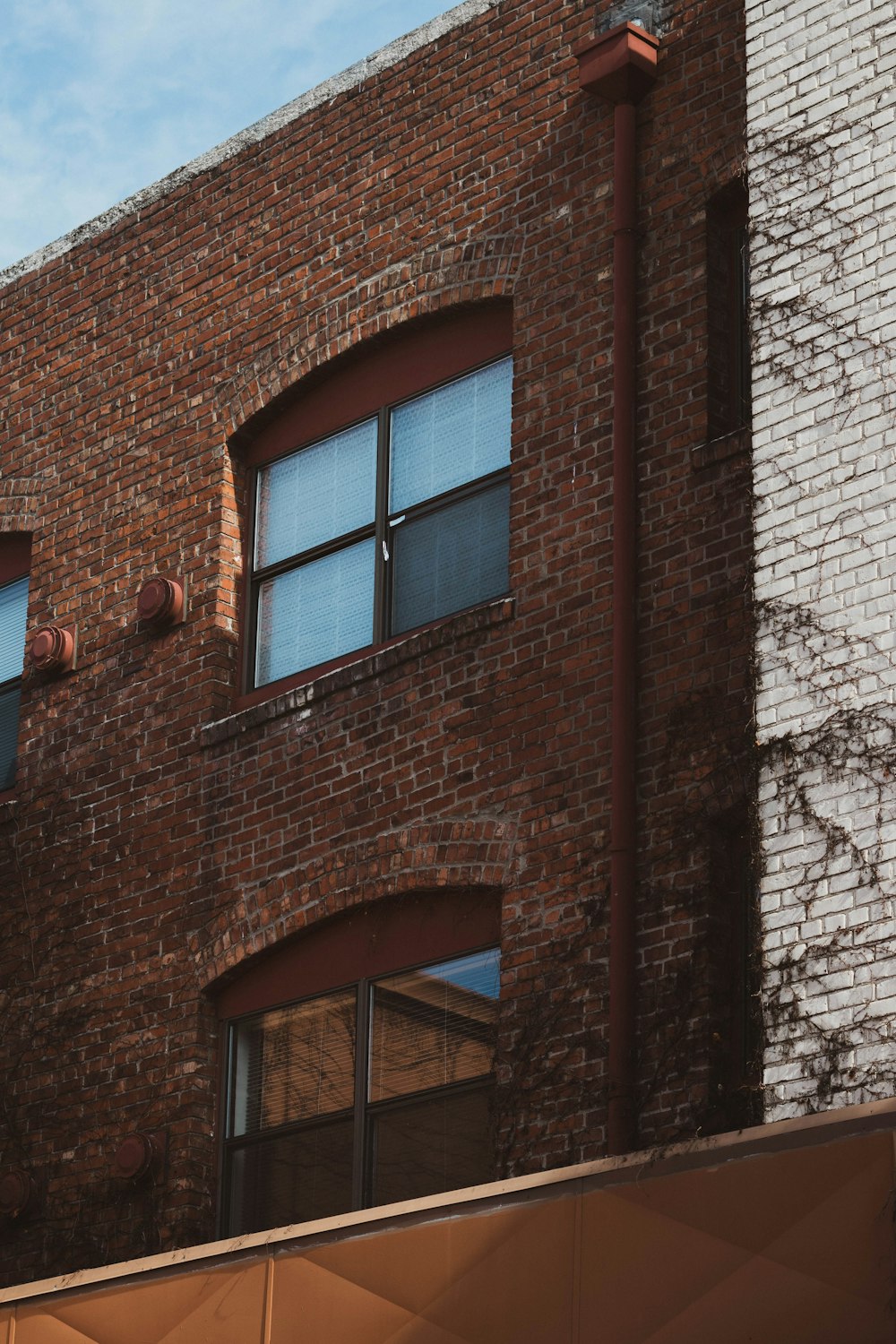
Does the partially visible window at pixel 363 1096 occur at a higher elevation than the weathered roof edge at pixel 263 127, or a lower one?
lower

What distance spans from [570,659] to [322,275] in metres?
3.48

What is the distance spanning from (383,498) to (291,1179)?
12.7 feet

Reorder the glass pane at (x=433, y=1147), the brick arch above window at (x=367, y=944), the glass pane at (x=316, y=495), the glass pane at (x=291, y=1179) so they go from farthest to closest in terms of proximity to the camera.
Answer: the glass pane at (x=316, y=495), the glass pane at (x=291, y=1179), the brick arch above window at (x=367, y=944), the glass pane at (x=433, y=1147)

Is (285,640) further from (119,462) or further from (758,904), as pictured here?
Result: (758,904)

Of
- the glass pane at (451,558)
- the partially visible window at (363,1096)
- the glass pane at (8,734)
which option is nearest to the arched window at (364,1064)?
the partially visible window at (363,1096)

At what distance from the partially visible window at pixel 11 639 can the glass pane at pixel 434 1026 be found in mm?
3916

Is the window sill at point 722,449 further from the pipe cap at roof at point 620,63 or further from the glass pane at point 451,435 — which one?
the pipe cap at roof at point 620,63

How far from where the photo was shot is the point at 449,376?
12961mm

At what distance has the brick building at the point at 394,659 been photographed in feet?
35.5

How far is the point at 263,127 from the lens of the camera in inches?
565

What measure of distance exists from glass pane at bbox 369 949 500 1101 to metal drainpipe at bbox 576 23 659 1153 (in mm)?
1099

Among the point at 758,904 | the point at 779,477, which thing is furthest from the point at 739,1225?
the point at 779,477

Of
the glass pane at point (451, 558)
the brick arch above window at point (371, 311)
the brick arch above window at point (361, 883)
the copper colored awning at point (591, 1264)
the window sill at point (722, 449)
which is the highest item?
the brick arch above window at point (371, 311)

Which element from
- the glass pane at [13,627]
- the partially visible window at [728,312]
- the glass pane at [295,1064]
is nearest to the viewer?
the partially visible window at [728,312]
